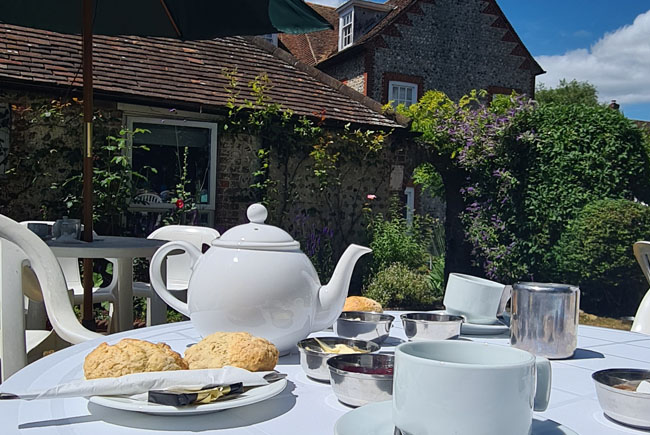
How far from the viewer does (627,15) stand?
78.8ft

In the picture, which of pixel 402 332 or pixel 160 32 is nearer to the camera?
pixel 402 332

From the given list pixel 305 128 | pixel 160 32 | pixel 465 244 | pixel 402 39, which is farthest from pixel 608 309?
pixel 402 39

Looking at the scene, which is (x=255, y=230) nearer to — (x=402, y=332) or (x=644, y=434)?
(x=402, y=332)

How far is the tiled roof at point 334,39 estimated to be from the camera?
13836 millimetres

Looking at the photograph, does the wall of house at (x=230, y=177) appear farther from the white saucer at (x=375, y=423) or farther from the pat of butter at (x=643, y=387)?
the pat of butter at (x=643, y=387)

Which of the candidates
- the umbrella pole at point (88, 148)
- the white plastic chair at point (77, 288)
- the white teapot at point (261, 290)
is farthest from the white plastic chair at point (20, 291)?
the white plastic chair at point (77, 288)

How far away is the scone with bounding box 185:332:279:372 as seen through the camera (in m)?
0.96

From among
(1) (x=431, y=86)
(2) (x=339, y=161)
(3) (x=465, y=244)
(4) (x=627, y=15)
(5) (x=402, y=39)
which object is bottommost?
(3) (x=465, y=244)

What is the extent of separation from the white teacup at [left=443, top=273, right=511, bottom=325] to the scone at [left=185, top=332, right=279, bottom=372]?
74 cm

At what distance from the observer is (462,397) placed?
657 millimetres

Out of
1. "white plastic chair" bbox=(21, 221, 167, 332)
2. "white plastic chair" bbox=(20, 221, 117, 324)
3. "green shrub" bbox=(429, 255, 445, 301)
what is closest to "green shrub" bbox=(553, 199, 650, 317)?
"green shrub" bbox=(429, 255, 445, 301)

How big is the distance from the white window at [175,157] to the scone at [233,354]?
625 cm

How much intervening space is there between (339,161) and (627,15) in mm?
21865

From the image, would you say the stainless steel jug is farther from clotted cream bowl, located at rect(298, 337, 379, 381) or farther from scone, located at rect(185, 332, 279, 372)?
scone, located at rect(185, 332, 279, 372)
